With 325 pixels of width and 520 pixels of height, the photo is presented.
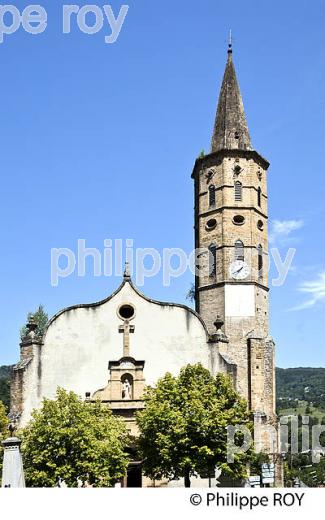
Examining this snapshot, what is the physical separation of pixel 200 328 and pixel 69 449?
43.4 feet

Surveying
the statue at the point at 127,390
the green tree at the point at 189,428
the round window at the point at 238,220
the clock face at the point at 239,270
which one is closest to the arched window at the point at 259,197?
the round window at the point at 238,220

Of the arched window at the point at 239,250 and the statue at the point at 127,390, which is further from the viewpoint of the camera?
the arched window at the point at 239,250

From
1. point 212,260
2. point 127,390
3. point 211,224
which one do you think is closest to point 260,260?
point 212,260

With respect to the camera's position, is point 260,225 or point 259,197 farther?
point 259,197

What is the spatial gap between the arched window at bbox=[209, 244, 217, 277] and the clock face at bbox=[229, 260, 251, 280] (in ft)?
3.87

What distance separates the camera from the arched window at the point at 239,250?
48562 millimetres

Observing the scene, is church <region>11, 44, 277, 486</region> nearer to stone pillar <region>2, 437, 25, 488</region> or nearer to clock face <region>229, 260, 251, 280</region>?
clock face <region>229, 260, 251, 280</region>

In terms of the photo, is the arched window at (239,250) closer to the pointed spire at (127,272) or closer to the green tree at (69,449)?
the pointed spire at (127,272)

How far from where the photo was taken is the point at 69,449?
3359 centimetres

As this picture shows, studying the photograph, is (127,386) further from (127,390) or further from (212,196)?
(212,196)

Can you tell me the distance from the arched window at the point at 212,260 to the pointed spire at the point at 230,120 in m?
7.02

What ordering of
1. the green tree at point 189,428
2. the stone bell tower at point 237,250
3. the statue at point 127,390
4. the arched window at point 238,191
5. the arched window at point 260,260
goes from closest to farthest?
the green tree at point 189,428
the statue at point 127,390
the stone bell tower at point 237,250
the arched window at point 260,260
the arched window at point 238,191

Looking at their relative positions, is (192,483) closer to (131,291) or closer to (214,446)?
(214,446)

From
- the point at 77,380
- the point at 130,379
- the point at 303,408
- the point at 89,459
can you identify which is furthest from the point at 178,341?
the point at 303,408
